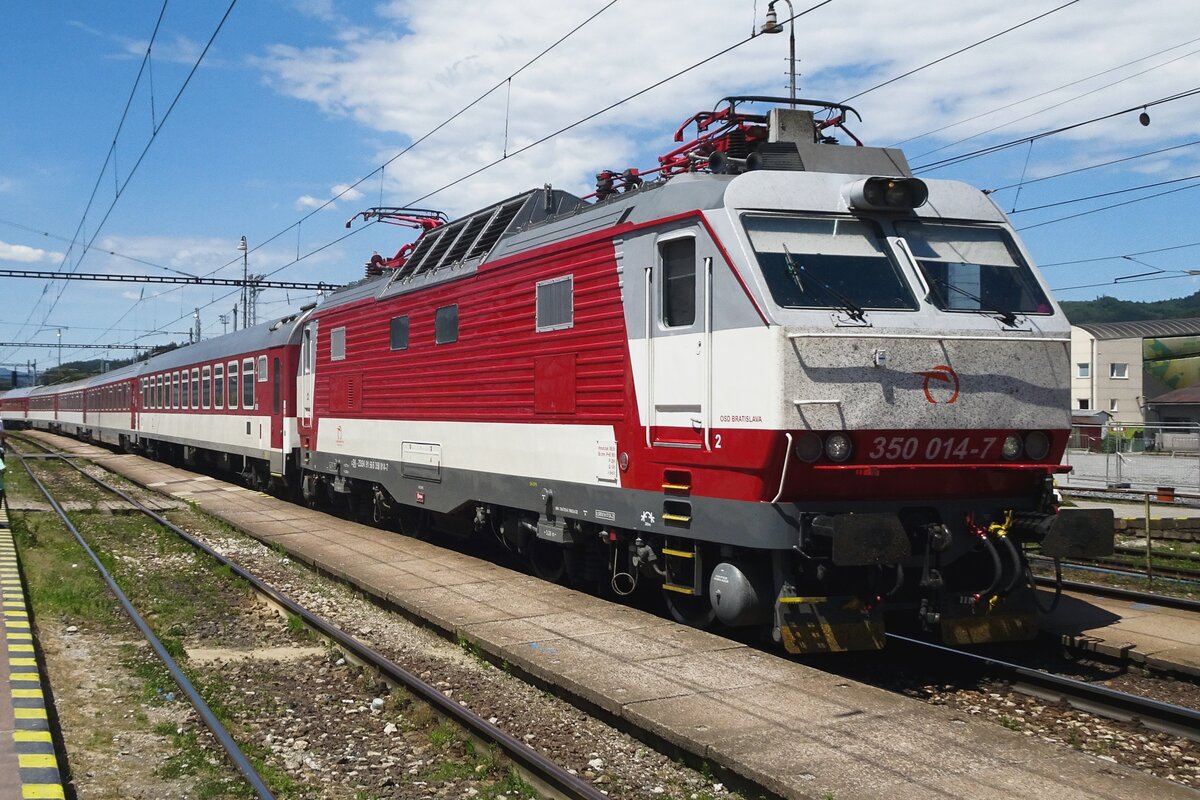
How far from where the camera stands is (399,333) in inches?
547

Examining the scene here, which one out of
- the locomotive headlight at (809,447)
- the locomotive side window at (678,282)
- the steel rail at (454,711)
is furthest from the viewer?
the locomotive side window at (678,282)

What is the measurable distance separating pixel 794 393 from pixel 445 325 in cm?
617

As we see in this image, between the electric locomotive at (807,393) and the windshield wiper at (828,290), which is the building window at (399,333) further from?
the windshield wiper at (828,290)

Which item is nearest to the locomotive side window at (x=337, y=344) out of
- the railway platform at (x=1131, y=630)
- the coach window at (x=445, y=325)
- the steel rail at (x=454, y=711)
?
the coach window at (x=445, y=325)

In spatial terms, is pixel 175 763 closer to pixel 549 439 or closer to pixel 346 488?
pixel 549 439

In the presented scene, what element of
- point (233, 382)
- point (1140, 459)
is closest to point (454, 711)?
point (233, 382)

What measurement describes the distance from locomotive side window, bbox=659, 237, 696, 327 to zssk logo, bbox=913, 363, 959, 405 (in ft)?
5.89

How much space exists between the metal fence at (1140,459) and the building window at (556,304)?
15.6 metres

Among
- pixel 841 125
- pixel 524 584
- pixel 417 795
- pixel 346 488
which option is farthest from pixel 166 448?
pixel 417 795

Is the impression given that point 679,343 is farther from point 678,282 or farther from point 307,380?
point 307,380

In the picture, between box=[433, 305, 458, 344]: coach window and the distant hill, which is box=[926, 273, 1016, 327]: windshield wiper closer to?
box=[433, 305, 458, 344]: coach window

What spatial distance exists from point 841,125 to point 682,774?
22.4 ft

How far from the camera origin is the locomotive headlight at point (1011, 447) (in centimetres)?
793

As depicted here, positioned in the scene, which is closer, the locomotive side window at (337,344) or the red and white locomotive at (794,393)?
the red and white locomotive at (794,393)
